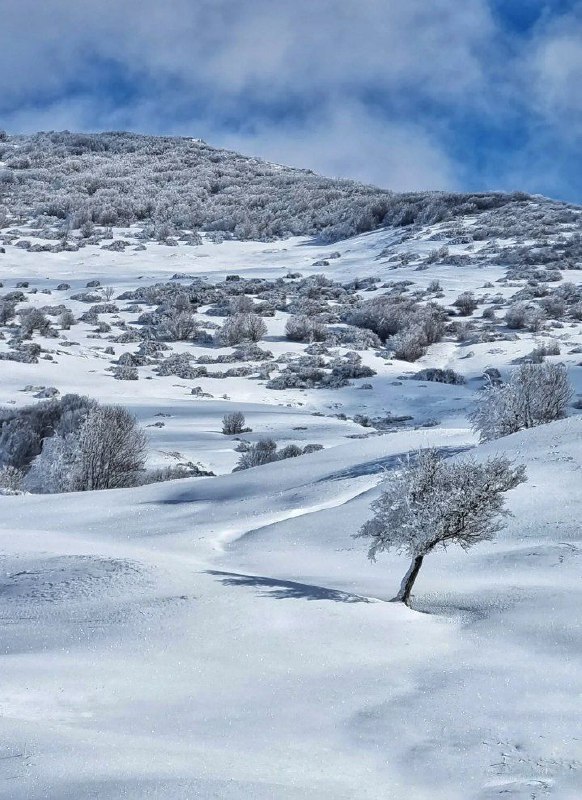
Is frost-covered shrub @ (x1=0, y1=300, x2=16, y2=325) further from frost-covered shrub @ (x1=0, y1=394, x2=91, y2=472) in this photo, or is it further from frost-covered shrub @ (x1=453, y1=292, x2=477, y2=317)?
frost-covered shrub @ (x1=453, y1=292, x2=477, y2=317)

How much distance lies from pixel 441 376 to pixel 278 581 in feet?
54.9

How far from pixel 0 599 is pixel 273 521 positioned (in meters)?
4.35

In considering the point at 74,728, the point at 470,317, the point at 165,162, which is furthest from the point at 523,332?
the point at 165,162

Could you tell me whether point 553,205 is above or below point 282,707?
above

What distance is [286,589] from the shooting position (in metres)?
6.81

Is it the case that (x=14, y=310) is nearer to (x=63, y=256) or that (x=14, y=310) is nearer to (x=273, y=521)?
(x=63, y=256)

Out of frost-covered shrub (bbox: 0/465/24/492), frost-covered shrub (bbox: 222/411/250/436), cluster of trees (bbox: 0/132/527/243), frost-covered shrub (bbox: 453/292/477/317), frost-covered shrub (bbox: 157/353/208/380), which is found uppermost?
cluster of trees (bbox: 0/132/527/243)

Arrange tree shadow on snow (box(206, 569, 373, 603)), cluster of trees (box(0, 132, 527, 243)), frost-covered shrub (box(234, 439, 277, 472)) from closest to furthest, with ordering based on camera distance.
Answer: tree shadow on snow (box(206, 569, 373, 603))
frost-covered shrub (box(234, 439, 277, 472))
cluster of trees (box(0, 132, 527, 243))

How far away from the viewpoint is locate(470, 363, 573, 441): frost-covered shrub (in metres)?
13.9

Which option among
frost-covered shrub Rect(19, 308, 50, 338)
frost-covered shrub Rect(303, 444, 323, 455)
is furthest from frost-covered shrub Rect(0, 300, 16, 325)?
frost-covered shrub Rect(303, 444, 323, 455)

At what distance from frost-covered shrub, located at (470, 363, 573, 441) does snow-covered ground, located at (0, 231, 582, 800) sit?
62.2 inches

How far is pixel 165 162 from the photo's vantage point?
2613 inches

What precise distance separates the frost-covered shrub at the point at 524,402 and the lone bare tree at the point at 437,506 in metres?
6.35

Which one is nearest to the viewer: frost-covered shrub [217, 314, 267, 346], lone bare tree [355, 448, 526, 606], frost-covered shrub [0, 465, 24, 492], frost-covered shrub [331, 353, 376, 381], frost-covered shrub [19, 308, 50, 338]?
lone bare tree [355, 448, 526, 606]
